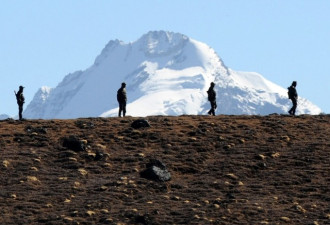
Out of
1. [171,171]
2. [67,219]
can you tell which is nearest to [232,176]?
[171,171]

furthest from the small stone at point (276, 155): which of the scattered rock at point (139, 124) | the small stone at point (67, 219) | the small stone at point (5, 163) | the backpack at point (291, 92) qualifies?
the small stone at point (67, 219)

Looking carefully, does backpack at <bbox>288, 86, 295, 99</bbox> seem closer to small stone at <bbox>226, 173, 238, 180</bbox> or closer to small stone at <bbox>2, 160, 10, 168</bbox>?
small stone at <bbox>226, 173, 238, 180</bbox>

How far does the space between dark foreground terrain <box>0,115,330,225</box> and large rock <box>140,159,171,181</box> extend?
0.37 m

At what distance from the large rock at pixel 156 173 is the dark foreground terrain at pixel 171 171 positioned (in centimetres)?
37

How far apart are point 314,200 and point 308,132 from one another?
10.3 m

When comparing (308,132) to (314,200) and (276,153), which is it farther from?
(314,200)

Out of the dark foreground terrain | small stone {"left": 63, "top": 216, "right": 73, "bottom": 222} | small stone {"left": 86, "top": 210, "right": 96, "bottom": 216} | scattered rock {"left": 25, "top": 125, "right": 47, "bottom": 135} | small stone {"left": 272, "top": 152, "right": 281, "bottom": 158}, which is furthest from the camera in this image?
scattered rock {"left": 25, "top": 125, "right": 47, "bottom": 135}

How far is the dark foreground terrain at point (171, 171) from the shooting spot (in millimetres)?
44688

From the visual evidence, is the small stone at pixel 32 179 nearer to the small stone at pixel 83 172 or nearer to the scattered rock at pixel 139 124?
the small stone at pixel 83 172

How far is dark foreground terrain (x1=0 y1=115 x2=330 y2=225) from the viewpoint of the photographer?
44.7 m


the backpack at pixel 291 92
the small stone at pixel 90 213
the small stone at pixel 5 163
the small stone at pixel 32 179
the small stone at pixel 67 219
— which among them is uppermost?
the backpack at pixel 291 92

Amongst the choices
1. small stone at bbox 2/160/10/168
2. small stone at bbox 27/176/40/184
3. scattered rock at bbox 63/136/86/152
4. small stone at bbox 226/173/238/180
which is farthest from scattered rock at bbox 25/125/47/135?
small stone at bbox 226/173/238/180

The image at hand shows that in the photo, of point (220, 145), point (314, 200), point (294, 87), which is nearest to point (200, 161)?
point (220, 145)

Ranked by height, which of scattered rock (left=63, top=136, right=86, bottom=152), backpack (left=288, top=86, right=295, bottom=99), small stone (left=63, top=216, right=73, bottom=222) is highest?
backpack (left=288, top=86, right=295, bottom=99)
